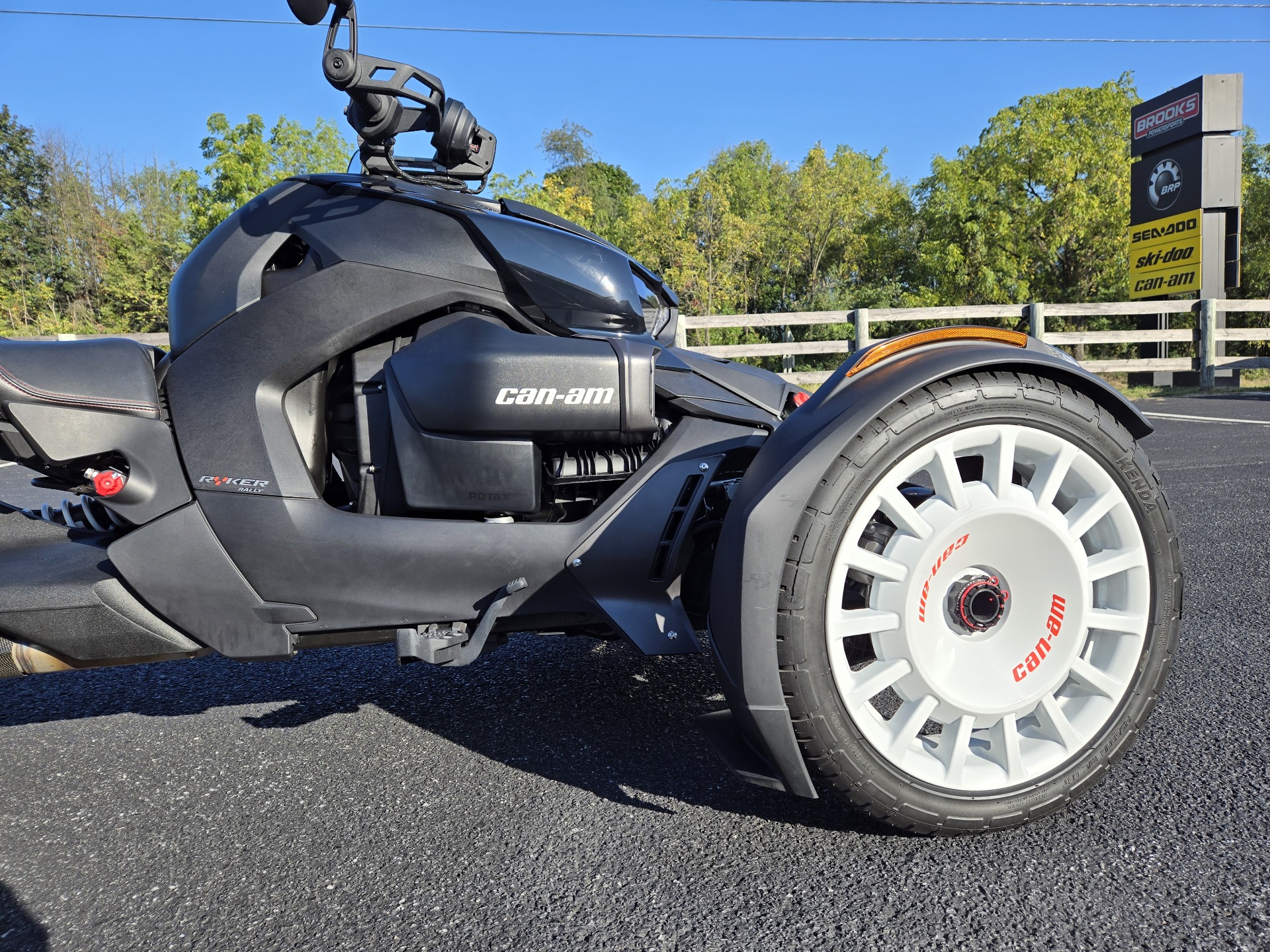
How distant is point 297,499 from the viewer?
64.3 inches

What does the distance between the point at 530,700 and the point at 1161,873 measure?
1429 mm

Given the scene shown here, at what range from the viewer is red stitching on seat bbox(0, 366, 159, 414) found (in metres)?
1.58

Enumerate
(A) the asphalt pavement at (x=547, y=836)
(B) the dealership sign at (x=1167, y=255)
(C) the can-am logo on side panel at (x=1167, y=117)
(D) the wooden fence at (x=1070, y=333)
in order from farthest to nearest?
(B) the dealership sign at (x=1167, y=255)
(C) the can-am logo on side panel at (x=1167, y=117)
(D) the wooden fence at (x=1070, y=333)
(A) the asphalt pavement at (x=547, y=836)

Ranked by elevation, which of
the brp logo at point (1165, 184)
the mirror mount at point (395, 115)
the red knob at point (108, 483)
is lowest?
the red knob at point (108, 483)

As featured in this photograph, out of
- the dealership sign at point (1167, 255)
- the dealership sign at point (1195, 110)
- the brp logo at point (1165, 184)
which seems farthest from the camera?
the brp logo at point (1165, 184)

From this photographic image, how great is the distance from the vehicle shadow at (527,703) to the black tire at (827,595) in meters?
0.15

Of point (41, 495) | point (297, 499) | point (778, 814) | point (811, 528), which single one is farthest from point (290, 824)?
point (41, 495)

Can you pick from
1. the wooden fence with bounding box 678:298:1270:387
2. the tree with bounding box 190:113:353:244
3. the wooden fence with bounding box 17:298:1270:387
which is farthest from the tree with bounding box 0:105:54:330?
the wooden fence with bounding box 678:298:1270:387

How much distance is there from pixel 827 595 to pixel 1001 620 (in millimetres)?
377

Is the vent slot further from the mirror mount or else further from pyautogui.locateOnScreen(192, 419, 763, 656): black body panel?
the mirror mount

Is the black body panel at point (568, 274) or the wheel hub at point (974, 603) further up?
the black body panel at point (568, 274)

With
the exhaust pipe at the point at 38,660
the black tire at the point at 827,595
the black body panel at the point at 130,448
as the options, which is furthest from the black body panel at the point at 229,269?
the black tire at the point at 827,595

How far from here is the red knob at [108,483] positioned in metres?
1.60

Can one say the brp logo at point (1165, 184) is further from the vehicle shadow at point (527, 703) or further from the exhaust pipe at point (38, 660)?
the exhaust pipe at point (38, 660)
